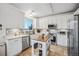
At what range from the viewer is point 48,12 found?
1.62m

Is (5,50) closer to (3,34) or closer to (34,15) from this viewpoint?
(3,34)

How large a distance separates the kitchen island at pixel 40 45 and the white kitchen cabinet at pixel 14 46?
24 cm

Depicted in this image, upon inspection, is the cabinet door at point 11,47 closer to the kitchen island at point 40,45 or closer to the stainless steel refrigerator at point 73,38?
the kitchen island at point 40,45

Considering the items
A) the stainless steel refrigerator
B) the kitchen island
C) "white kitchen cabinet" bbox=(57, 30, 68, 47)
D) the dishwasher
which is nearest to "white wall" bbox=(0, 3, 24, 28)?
the dishwasher

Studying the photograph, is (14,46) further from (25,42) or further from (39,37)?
(39,37)

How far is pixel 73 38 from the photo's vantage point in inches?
64.9

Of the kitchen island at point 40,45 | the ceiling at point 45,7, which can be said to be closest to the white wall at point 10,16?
the ceiling at point 45,7

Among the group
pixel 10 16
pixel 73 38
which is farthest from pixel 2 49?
pixel 73 38

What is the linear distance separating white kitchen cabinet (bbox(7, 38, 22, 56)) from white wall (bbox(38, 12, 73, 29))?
48 cm

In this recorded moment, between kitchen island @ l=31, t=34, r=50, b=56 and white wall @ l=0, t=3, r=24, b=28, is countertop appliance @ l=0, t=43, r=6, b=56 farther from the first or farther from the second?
kitchen island @ l=31, t=34, r=50, b=56

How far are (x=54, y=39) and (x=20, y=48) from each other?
633mm

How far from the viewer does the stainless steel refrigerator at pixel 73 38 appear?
1.60 metres

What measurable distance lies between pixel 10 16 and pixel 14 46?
54cm

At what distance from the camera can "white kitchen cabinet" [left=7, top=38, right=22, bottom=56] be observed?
1.61 m
